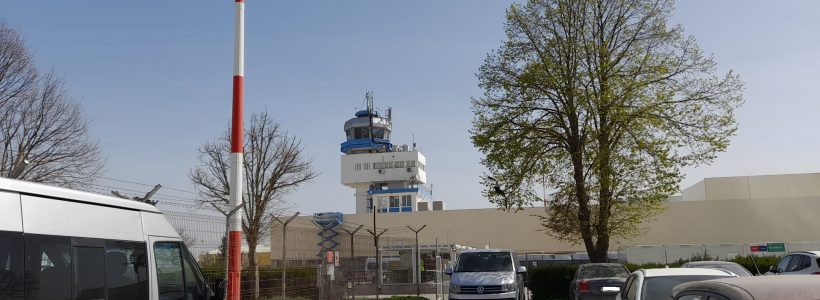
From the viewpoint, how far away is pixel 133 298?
7500 millimetres

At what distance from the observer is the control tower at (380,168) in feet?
277

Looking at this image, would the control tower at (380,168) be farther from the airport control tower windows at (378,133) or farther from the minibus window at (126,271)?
the minibus window at (126,271)

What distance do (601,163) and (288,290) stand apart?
509 inches

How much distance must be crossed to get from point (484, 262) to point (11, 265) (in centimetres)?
1545

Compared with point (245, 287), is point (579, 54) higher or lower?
higher

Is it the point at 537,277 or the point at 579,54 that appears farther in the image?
the point at 537,277

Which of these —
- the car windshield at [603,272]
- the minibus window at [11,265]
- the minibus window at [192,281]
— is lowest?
the car windshield at [603,272]

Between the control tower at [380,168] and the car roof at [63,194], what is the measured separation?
7375cm

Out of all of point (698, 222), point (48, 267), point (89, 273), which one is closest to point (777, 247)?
point (698, 222)

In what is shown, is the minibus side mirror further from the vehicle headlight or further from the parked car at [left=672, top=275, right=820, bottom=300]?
the vehicle headlight

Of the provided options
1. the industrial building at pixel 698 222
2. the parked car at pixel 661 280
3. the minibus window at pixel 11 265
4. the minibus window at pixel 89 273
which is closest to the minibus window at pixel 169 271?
the minibus window at pixel 89 273

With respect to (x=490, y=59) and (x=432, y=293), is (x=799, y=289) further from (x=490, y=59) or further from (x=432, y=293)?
(x=432, y=293)

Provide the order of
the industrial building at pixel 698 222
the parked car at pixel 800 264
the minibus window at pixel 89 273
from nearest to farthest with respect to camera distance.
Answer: the minibus window at pixel 89 273, the parked car at pixel 800 264, the industrial building at pixel 698 222

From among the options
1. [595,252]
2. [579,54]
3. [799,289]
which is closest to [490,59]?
[579,54]
